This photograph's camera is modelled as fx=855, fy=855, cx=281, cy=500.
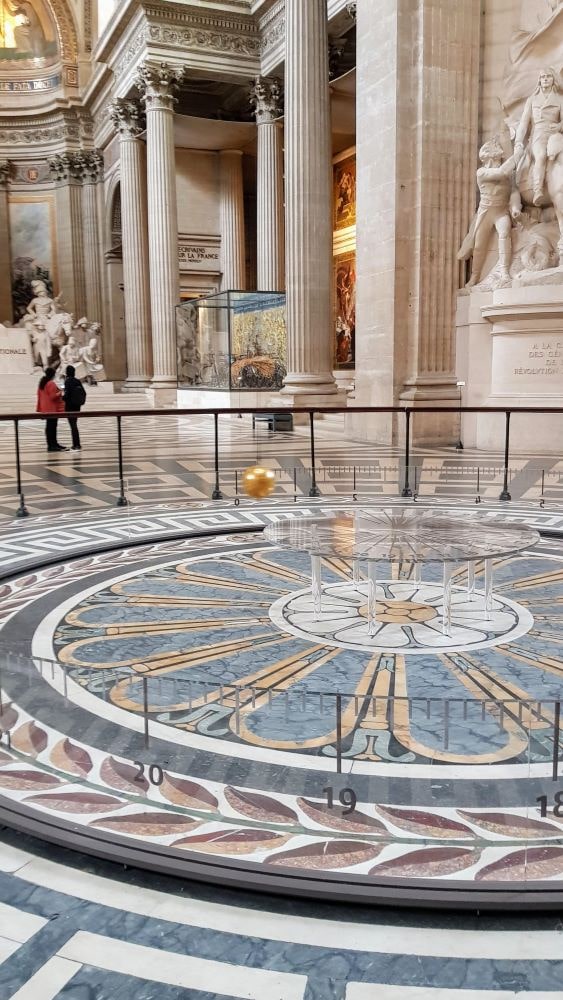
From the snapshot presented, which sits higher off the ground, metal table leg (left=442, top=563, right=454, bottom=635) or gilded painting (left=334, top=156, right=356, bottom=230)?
gilded painting (left=334, top=156, right=356, bottom=230)

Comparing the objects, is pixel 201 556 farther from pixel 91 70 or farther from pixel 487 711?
pixel 91 70

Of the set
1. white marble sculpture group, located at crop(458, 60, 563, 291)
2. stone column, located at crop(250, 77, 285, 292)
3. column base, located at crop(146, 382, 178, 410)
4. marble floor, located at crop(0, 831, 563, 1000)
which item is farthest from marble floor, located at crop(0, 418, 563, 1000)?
column base, located at crop(146, 382, 178, 410)

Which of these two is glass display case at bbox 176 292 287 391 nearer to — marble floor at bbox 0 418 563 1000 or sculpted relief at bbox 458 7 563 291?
sculpted relief at bbox 458 7 563 291

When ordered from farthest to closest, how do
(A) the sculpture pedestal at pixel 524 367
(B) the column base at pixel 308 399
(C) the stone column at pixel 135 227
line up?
(C) the stone column at pixel 135 227 → (B) the column base at pixel 308 399 → (A) the sculpture pedestal at pixel 524 367

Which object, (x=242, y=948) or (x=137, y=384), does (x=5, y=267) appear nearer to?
(x=137, y=384)

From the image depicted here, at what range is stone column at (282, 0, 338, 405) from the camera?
14.0 metres

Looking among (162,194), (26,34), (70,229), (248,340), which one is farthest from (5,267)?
(248,340)

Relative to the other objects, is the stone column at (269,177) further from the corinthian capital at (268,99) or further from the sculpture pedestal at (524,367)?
the sculpture pedestal at (524,367)

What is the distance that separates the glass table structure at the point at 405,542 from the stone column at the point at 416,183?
7.01 meters

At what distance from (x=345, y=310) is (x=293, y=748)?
23721 millimetres

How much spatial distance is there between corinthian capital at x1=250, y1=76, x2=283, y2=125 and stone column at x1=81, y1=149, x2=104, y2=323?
1194 centimetres

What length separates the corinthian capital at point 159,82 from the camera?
65.7 ft

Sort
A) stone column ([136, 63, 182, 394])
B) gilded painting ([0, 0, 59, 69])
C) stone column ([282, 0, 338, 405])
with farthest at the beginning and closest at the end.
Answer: gilded painting ([0, 0, 59, 69]), stone column ([136, 63, 182, 394]), stone column ([282, 0, 338, 405])


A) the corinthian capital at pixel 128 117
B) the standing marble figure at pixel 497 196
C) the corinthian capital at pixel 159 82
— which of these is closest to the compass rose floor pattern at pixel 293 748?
the standing marble figure at pixel 497 196
